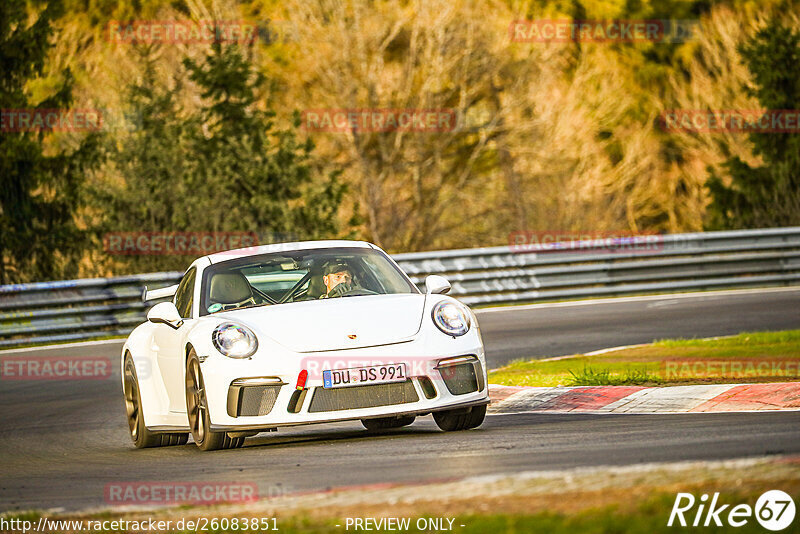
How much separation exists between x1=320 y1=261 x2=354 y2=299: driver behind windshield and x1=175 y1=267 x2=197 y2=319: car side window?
3.07 ft

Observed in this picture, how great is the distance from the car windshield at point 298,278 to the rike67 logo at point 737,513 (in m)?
4.64

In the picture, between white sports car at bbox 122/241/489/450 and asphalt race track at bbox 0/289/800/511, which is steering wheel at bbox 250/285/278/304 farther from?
asphalt race track at bbox 0/289/800/511

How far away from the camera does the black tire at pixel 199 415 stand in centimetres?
862

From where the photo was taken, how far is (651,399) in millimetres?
9820

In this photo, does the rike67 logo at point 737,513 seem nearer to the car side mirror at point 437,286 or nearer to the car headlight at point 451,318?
the car headlight at point 451,318

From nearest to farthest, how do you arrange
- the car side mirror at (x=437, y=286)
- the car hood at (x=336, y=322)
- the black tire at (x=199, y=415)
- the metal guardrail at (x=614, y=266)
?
the car hood at (x=336, y=322)
the black tire at (x=199, y=415)
the car side mirror at (x=437, y=286)
the metal guardrail at (x=614, y=266)

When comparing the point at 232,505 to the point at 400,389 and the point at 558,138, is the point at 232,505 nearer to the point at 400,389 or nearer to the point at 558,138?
the point at 400,389

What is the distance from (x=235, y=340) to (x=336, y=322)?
0.63 m

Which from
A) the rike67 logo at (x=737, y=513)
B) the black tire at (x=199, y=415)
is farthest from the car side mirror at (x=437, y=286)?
the rike67 logo at (x=737, y=513)

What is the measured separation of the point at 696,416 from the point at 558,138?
3069cm

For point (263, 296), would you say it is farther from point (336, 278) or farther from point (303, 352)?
point (303, 352)

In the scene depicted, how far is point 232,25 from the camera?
120 feet

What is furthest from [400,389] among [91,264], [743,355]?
[91,264]

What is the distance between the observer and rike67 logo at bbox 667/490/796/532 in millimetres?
4793
